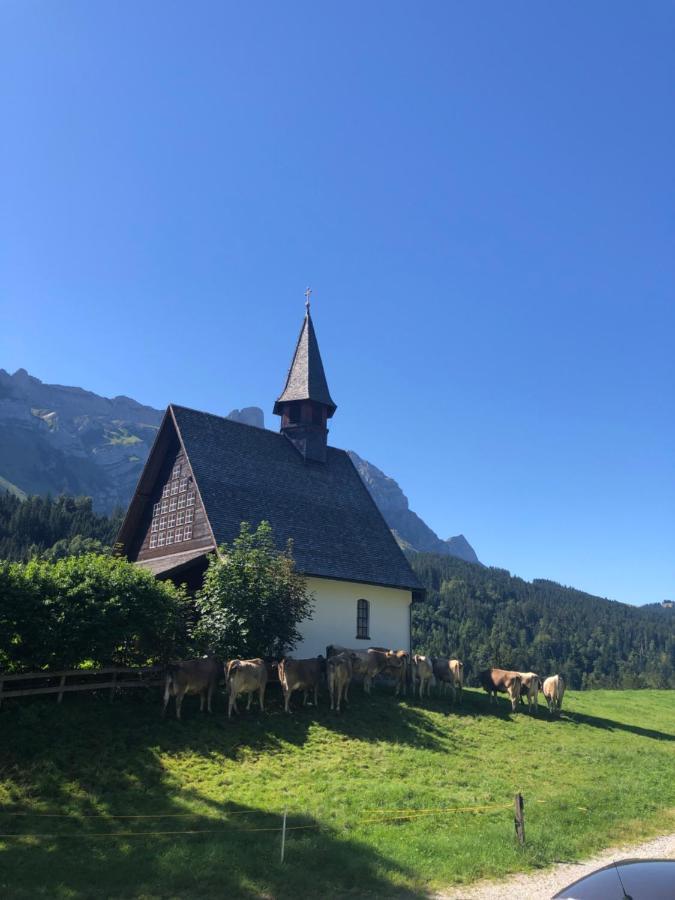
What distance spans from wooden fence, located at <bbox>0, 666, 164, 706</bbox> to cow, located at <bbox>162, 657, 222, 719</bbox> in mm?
845

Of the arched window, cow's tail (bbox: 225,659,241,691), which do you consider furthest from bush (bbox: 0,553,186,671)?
the arched window

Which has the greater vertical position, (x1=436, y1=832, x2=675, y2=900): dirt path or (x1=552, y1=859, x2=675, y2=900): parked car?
(x1=552, y1=859, x2=675, y2=900): parked car

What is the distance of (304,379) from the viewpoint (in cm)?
3644

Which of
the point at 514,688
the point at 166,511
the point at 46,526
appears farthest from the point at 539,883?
the point at 46,526

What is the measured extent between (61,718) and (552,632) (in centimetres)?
14950

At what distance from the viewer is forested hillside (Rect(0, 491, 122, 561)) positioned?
4003 inches

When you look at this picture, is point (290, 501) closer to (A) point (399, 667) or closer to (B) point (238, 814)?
(A) point (399, 667)

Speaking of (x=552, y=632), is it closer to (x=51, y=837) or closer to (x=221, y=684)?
(x=221, y=684)

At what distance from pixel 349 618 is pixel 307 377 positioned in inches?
544

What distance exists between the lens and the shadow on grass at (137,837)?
30.8 feet

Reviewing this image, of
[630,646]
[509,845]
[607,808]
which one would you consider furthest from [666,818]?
[630,646]

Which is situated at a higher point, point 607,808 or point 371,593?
point 371,593

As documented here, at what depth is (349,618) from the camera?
2842 cm

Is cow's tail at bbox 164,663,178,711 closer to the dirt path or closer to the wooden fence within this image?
the wooden fence
